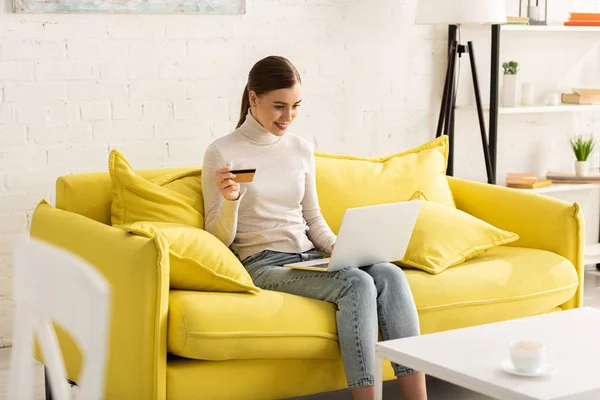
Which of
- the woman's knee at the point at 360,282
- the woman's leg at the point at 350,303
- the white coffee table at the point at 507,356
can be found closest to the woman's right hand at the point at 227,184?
the woman's leg at the point at 350,303

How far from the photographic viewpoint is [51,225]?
3.04 metres

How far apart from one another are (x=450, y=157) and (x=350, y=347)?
6.90 feet

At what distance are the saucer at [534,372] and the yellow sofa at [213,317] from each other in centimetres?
66

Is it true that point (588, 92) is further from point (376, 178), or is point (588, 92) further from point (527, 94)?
point (376, 178)

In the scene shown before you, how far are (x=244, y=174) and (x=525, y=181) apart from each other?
2.24 m

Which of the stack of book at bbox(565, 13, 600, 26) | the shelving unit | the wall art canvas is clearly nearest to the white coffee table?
the shelving unit

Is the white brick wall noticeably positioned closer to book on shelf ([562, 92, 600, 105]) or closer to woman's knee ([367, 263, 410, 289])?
book on shelf ([562, 92, 600, 105])

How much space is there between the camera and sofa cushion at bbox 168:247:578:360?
8.74 feet

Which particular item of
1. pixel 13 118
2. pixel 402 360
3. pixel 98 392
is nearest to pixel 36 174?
pixel 13 118

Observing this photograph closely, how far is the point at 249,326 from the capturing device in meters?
2.70

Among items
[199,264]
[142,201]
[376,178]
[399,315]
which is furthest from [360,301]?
[376,178]

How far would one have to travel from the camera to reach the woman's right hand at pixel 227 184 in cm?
294

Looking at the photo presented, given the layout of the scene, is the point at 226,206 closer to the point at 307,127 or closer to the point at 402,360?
the point at 402,360

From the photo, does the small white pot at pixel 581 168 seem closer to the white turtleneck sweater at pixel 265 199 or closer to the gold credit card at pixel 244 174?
the white turtleneck sweater at pixel 265 199
